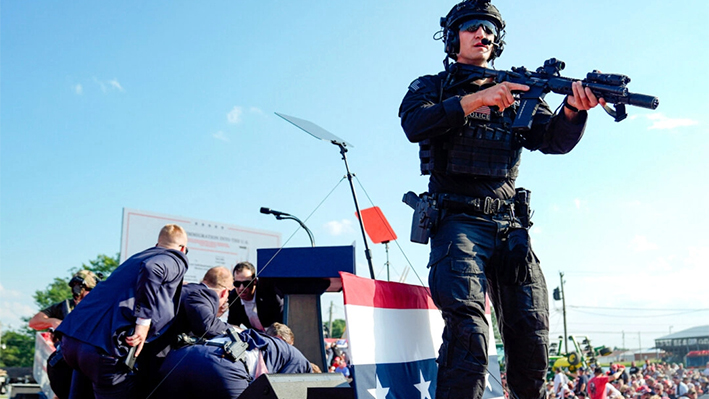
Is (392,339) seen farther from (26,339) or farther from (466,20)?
(26,339)

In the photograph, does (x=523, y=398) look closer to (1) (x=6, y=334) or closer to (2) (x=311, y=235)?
(2) (x=311, y=235)

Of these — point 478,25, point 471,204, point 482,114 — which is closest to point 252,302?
point 471,204

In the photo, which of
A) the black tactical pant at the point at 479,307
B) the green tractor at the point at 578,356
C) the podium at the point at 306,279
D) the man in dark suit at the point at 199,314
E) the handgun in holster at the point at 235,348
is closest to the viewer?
the black tactical pant at the point at 479,307

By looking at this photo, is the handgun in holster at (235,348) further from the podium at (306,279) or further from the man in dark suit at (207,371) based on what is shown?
the podium at (306,279)

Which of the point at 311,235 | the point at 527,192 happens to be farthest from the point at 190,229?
the point at 527,192

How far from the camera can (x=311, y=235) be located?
24.2ft

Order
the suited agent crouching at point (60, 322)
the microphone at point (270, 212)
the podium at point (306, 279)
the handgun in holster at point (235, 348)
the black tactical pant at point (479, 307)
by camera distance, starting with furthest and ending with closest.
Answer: the microphone at point (270, 212) → the podium at point (306, 279) → the suited agent crouching at point (60, 322) → the handgun in holster at point (235, 348) → the black tactical pant at point (479, 307)

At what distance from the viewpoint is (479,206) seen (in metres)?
2.79

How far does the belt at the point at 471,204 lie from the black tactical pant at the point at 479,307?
3 centimetres

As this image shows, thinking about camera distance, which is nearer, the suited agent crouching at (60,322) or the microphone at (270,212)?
the suited agent crouching at (60,322)

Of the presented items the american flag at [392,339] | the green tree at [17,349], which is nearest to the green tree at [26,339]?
the green tree at [17,349]

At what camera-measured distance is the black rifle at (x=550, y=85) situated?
8.35 feet

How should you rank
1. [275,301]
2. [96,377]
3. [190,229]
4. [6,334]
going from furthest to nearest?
[6,334] → [190,229] → [275,301] → [96,377]

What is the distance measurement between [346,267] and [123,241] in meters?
9.37
